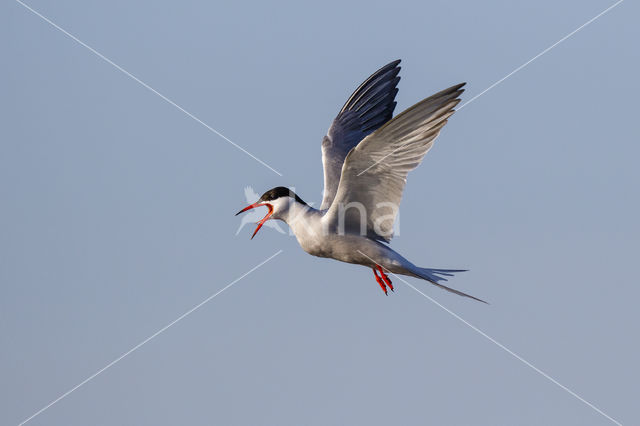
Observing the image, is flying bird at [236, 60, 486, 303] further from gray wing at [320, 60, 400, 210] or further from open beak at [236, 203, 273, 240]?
gray wing at [320, 60, 400, 210]

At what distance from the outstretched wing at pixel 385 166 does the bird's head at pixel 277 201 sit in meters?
0.72

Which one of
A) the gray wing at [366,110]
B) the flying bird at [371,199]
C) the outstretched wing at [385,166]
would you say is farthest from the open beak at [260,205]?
the gray wing at [366,110]

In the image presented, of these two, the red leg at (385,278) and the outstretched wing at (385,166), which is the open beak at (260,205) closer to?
the outstretched wing at (385,166)

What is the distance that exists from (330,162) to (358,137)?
2.74ft

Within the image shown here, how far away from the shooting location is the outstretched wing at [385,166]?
9633 millimetres

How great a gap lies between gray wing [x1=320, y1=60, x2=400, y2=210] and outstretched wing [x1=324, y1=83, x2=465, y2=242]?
6.90 ft

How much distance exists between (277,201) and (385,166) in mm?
1734

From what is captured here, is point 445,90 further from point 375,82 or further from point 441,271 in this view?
point 375,82

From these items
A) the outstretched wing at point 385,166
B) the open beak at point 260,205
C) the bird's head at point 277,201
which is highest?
the outstretched wing at point 385,166

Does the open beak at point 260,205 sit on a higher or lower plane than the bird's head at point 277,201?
lower

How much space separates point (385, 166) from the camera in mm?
10109

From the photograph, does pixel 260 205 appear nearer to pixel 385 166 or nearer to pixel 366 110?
pixel 385 166

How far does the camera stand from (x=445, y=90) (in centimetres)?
947

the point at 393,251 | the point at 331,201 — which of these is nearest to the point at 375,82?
the point at 331,201
